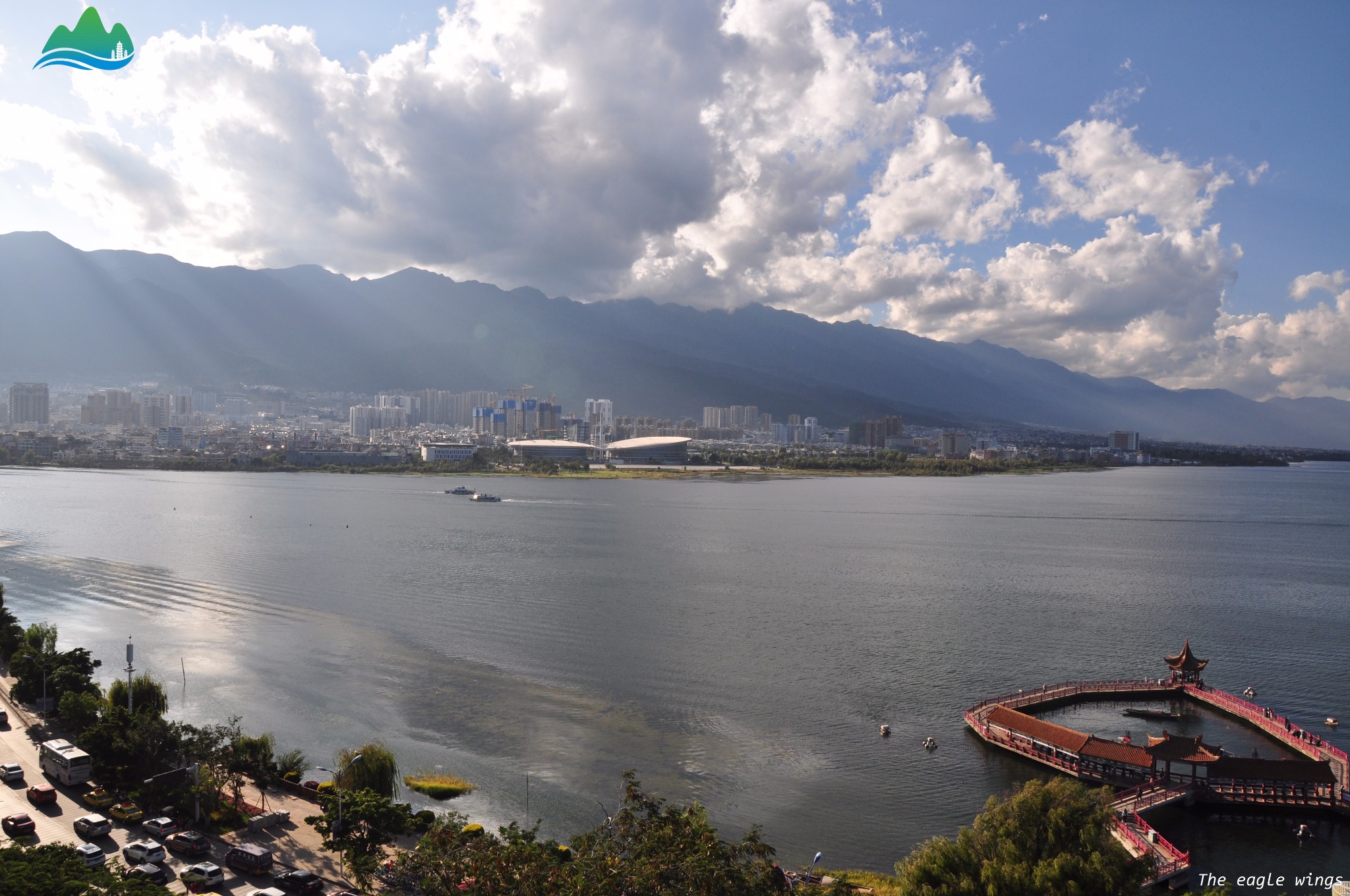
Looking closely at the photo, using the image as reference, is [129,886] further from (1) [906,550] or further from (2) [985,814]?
(1) [906,550]

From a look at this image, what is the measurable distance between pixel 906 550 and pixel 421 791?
1736 cm

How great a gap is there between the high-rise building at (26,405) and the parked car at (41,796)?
323ft

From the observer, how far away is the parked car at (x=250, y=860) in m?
5.98

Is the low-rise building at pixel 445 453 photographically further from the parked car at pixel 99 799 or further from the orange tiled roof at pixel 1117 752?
the orange tiled roof at pixel 1117 752

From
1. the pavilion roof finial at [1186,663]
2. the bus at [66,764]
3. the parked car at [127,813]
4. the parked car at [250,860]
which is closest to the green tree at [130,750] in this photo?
the bus at [66,764]

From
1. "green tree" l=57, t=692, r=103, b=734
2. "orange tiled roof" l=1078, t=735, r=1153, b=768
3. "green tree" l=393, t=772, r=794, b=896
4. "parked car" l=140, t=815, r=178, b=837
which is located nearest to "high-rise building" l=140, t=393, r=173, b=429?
"green tree" l=57, t=692, r=103, b=734

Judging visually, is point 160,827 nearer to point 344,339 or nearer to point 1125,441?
point 1125,441

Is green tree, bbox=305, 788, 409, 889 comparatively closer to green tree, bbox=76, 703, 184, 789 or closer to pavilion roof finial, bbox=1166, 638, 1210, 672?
green tree, bbox=76, 703, 184, 789

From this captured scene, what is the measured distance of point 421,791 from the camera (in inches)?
320

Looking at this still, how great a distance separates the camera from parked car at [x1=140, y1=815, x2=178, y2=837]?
650 centimetres

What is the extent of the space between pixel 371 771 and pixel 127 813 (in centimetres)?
184

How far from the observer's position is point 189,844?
6285mm

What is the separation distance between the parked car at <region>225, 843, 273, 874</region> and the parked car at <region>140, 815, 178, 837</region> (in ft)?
2.57

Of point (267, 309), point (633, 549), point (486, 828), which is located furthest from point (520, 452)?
point (267, 309)
